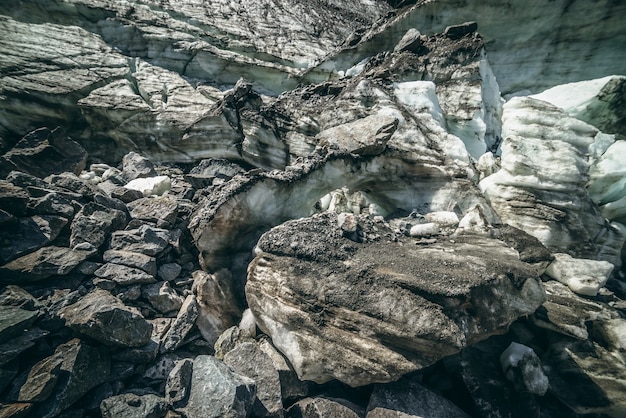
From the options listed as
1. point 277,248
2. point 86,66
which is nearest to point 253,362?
point 277,248

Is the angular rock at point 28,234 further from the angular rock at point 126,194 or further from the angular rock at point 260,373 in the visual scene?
the angular rock at point 260,373

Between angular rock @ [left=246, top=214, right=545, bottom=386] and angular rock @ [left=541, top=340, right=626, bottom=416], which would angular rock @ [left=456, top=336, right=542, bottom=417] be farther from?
angular rock @ [left=246, top=214, right=545, bottom=386]

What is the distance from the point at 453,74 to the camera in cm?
736

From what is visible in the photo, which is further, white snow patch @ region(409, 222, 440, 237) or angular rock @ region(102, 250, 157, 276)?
white snow patch @ region(409, 222, 440, 237)

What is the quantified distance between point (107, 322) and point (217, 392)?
1510 mm

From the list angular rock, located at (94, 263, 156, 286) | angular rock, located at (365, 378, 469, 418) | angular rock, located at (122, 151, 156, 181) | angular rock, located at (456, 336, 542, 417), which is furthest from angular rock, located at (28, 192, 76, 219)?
angular rock, located at (456, 336, 542, 417)

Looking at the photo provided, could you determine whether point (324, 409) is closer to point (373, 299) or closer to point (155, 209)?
point (373, 299)

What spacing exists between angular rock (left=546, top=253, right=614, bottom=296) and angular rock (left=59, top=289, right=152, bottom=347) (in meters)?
6.11

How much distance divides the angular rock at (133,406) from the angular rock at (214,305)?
103cm

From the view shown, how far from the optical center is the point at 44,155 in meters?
6.56

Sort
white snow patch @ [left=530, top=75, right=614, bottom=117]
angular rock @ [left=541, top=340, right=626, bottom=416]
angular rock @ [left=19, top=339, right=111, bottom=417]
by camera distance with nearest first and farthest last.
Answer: angular rock @ [left=19, top=339, right=111, bottom=417]
angular rock @ [left=541, top=340, right=626, bottom=416]
white snow patch @ [left=530, top=75, right=614, bottom=117]

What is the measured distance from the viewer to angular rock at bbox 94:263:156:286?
13.2 ft

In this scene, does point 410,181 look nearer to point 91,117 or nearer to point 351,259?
point 351,259

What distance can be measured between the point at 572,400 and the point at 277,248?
4.03 metres
